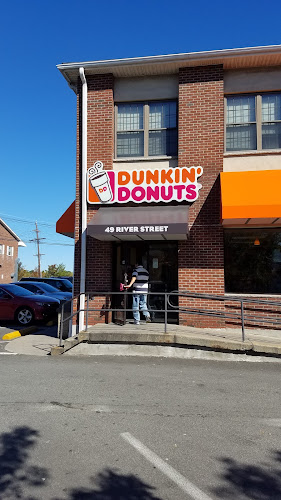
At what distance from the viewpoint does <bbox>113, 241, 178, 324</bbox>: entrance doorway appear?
32.1 feet

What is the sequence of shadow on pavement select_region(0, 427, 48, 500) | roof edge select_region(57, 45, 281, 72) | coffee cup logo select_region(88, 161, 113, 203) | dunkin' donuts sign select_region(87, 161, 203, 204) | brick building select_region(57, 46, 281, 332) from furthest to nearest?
coffee cup logo select_region(88, 161, 113, 203), dunkin' donuts sign select_region(87, 161, 203, 204), brick building select_region(57, 46, 281, 332), roof edge select_region(57, 45, 281, 72), shadow on pavement select_region(0, 427, 48, 500)

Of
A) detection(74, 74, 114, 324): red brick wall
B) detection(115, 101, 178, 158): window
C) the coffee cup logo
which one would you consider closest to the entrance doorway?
detection(74, 74, 114, 324): red brick wall

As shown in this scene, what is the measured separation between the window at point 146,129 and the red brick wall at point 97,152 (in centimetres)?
33

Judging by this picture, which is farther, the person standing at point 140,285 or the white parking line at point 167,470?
the person standing at point 140,285

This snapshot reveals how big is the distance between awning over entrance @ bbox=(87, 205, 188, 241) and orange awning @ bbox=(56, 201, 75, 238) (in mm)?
1234

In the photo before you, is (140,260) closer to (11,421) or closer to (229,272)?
(229,272)

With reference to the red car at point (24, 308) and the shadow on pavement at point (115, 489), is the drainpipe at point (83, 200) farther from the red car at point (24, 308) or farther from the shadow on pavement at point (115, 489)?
the shadow on pavement at point (115, 489)

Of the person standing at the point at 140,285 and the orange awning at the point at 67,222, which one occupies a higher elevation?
the orange awning at the point at 67,222

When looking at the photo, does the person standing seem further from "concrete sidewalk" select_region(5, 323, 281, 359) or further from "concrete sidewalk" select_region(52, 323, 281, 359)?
"concrete sidewalk" select_region(52, 323, 281, 359)

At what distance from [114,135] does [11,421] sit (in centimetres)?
785

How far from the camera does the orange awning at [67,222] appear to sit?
34.2 ft

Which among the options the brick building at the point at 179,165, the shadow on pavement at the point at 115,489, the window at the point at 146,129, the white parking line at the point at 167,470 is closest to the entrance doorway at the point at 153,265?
the brick building at the point at 179,165

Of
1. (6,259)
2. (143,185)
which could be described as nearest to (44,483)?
(143,185)

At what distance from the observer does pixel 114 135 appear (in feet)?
33.3
